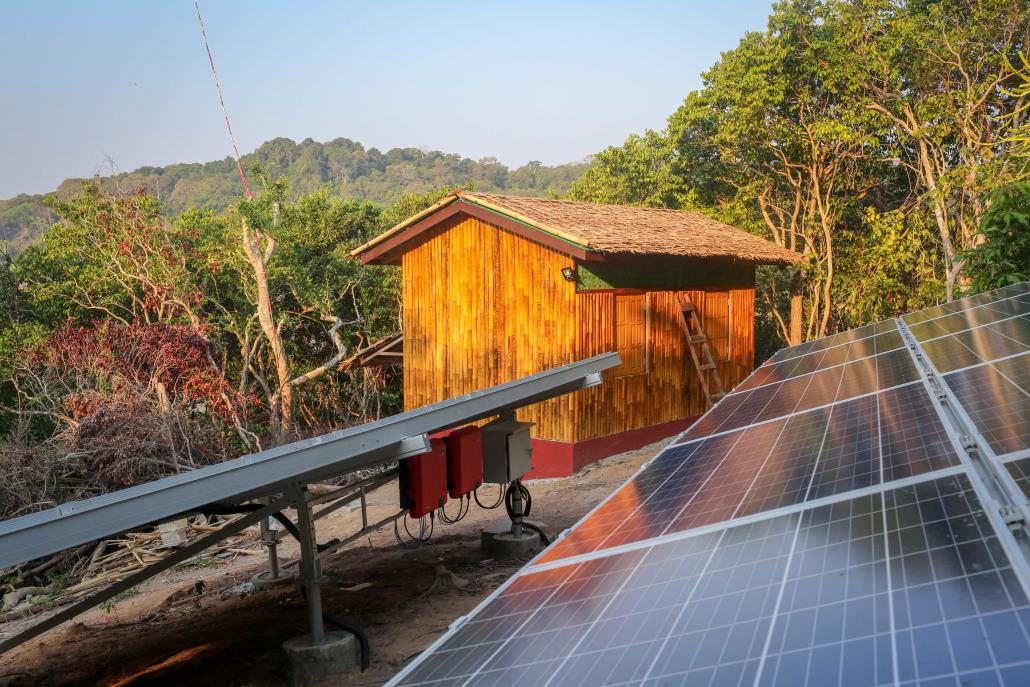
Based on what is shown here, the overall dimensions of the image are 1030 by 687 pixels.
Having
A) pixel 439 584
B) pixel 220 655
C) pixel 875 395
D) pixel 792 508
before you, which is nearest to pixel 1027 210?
pixel 875 395

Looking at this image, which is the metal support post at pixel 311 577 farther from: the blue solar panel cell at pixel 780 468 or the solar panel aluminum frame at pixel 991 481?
the solar panel aluminum frame at pixel 991 481

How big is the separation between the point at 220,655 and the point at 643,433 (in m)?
10.3

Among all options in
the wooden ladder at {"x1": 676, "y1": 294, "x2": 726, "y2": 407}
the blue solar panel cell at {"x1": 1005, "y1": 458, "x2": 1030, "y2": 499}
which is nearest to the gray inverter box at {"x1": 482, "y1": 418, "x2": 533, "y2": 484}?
the blue solar panel cell at {"x1": 1005, "y1": 458, "x2": 1030, "y2": 499}

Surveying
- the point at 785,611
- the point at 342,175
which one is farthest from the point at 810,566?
the point at 342,175

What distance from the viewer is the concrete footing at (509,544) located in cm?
946

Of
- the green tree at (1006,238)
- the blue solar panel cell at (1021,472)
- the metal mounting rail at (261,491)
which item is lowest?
the metal mounting rail at (261,491)

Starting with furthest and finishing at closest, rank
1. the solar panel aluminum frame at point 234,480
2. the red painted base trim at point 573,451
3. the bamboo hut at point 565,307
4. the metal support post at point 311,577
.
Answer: the bamboo hut at point 565,307
the red painted base trim at point 573,451
the metal support post at point 311,577
the solar panel aluminum frame at point 234,480

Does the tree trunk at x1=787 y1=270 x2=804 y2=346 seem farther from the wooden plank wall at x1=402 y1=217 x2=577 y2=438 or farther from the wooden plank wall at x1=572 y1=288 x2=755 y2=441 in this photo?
the wooden plank wall at x1=402 y1=217 x2=577 y2=438

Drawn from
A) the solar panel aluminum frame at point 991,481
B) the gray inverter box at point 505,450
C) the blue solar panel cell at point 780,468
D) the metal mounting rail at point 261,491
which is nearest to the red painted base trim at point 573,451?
the gray inverter box at point 505,450

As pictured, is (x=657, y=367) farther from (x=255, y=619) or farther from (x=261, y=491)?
(x=261, y=491)

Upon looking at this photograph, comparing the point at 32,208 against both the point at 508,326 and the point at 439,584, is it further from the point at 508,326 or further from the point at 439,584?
the point at 439,584

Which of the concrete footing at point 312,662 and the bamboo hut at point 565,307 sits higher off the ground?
the bamboo hut at point 565,307

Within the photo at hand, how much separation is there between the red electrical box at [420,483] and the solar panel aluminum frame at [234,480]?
0.50 meters

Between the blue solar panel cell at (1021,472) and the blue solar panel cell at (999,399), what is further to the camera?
the blue solar panel cell at (999,399)
